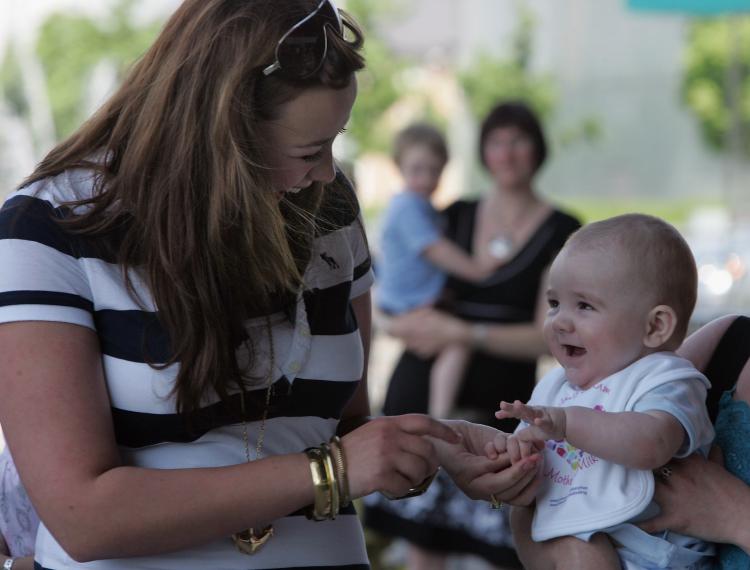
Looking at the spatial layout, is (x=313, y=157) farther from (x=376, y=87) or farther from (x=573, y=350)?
(x=376, y=87)

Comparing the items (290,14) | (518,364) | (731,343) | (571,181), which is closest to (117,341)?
(290,14)

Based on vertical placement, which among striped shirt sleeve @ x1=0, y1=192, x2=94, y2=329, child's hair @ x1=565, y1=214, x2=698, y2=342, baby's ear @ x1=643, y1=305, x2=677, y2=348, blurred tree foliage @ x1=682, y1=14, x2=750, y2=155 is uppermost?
striped shirt sleeve @ x1=0, y1=192, x2=94, y2=329

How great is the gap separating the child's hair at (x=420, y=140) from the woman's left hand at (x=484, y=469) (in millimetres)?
3365

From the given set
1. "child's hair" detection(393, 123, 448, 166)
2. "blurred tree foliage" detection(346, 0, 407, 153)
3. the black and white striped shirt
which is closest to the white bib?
the black and white striped shirt

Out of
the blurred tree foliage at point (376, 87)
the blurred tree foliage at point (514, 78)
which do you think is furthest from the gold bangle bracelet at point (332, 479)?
the blurred tree foliage at point (514, 78)

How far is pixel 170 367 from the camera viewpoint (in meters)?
1.50

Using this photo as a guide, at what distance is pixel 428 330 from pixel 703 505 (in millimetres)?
2517

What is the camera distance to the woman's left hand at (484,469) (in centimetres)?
163

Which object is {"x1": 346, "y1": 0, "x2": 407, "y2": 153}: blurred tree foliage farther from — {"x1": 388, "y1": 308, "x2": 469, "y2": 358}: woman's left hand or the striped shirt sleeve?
the striped shirt sleeve

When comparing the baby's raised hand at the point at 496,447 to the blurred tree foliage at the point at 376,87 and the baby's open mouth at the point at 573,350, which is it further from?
the blurred tree foliage at the point at 376,87

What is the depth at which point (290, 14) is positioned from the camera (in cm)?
157

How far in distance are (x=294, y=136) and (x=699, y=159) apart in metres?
22.2

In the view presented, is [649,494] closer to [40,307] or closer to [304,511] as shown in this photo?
[304,511]

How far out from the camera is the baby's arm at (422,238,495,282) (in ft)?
13.0
